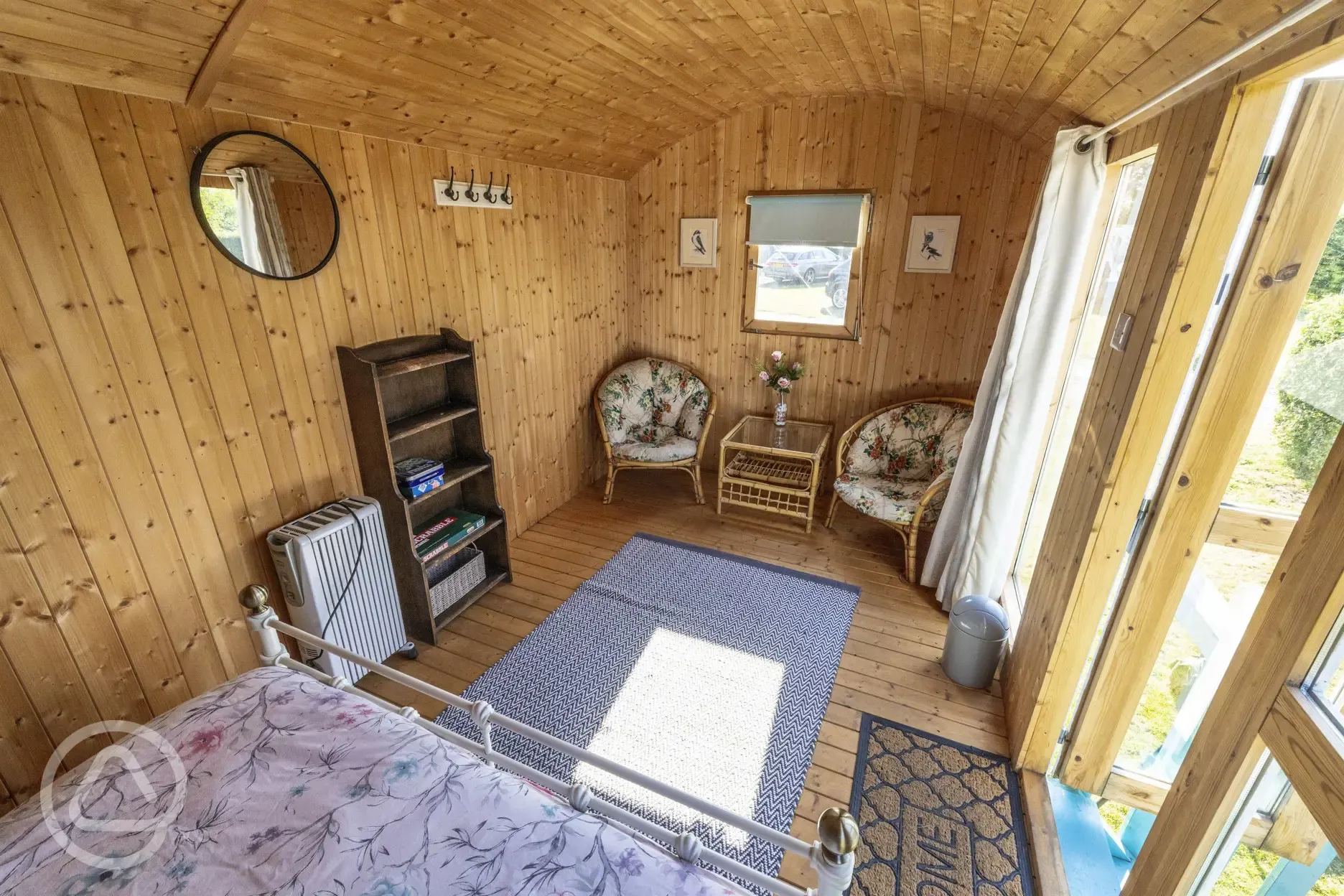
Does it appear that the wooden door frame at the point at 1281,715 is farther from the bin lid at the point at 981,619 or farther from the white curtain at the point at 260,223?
the white curtain at the point at 260,223

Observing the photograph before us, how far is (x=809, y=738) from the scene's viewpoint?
224cm

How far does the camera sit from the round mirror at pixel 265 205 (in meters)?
1.89

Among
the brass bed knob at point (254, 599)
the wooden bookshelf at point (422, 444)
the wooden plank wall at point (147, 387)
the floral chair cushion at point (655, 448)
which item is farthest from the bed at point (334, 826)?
the floral chair cushion at point (655, 448)

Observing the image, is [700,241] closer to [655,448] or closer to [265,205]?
[655,448]

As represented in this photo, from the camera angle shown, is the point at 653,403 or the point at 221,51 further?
the point at 653,403

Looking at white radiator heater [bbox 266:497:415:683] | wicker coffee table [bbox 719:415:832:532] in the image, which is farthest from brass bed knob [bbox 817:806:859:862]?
wicker coffee table [bbox 719:415:832:532]

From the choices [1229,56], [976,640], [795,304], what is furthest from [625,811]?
[795,304]

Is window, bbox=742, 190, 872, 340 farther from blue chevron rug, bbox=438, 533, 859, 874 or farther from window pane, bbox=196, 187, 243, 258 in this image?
window pane, bbox=196, 187, 243, 258

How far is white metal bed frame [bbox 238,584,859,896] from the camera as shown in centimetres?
109

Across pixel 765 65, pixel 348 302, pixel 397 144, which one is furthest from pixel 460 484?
pixel 765 65

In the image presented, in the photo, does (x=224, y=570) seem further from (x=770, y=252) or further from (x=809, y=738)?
(x=770, y=252)

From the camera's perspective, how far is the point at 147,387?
1.81 meters

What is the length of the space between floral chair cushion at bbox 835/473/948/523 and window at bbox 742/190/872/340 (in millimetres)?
1013

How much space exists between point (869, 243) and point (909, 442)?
4.23ft
